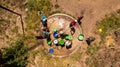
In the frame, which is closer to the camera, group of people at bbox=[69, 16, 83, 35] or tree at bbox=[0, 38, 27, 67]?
tree at bbox=[0, 38, 27, 67]

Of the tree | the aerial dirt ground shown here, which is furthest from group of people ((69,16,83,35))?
the tree

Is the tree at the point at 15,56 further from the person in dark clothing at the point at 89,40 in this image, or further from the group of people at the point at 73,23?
the person in dark clothing at the point at 89,40

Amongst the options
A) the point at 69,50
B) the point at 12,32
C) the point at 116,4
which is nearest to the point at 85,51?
the point at 69,50

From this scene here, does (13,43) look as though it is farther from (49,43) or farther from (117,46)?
(117,46)

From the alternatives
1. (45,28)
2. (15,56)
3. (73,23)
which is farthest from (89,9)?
(15,56)

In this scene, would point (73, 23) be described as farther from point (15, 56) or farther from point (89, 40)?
point (15, 56)

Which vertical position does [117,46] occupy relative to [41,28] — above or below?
below

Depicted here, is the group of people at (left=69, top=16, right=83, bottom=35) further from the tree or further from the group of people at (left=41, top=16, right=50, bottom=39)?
the tree

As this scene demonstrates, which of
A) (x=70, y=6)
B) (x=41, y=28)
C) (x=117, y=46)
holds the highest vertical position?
(x=70, y=6)
